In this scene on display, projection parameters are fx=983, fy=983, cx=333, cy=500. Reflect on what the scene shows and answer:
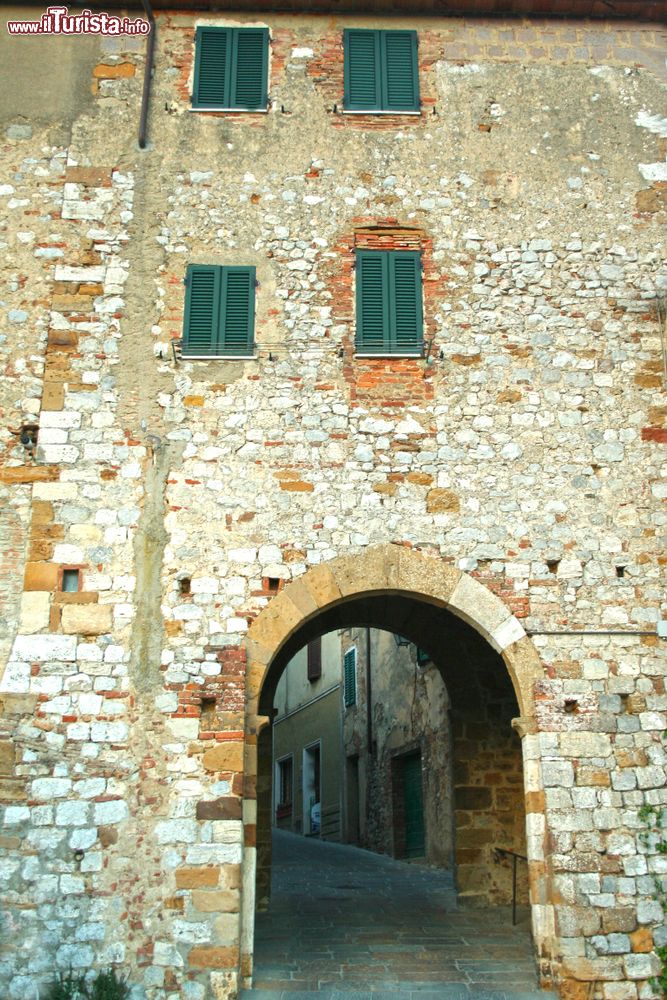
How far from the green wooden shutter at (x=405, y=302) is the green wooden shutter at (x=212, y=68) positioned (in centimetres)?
245

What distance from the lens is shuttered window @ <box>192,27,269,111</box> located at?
977cm

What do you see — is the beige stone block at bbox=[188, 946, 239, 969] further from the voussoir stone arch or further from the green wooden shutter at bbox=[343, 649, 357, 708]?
the green wooden shutter at bbox=[343, 649, 357, 708]

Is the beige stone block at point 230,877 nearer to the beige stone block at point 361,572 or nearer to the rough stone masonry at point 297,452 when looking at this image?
the rough stone masonry at point 297,452

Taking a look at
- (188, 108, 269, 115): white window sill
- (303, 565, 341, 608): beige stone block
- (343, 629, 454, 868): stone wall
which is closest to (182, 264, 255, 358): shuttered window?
(188, 108, 269, 115): white window sill

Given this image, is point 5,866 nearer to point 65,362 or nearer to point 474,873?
point 65,362

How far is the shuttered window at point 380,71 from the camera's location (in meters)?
9.86

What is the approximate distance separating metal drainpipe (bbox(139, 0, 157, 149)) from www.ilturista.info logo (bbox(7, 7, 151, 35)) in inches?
3.0

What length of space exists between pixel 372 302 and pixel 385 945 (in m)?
5.76

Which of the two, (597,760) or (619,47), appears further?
(619,47)

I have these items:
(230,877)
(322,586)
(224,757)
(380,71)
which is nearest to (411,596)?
(322,586)

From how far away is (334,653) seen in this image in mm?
21047

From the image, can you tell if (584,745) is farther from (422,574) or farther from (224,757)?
(224,757)

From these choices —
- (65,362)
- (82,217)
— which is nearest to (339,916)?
(65,362)

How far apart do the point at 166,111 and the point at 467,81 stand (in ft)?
10.0
